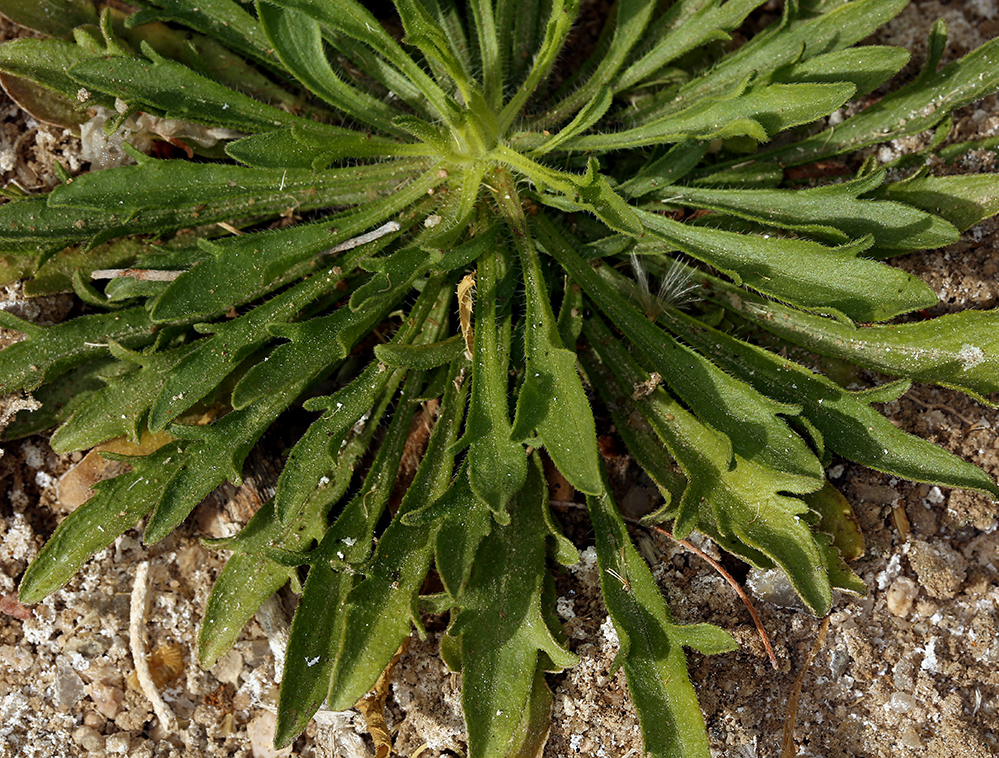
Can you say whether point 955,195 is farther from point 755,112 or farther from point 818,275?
point 755,112

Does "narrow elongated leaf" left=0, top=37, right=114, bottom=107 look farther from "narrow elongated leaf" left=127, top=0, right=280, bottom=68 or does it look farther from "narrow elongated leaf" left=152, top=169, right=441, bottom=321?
"narrow elongated leaf" left=152, top=169, right=441, bottom=321

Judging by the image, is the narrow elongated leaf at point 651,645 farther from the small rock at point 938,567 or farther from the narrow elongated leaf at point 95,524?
the narrow elongated leaf at point 95,524

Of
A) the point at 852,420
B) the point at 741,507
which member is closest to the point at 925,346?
the point at 852,420

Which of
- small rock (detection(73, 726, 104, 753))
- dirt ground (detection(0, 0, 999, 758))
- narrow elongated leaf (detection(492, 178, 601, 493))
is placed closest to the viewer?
narrow elongated leaf (detection(492, 178, 601, 493))

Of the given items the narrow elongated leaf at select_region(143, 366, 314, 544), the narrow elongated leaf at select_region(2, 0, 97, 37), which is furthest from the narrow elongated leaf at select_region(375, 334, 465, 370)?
the narrow elongated leaf at select_region(2, 0, 97, 37)

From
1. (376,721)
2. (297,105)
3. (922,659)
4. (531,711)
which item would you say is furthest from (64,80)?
(922,659)
